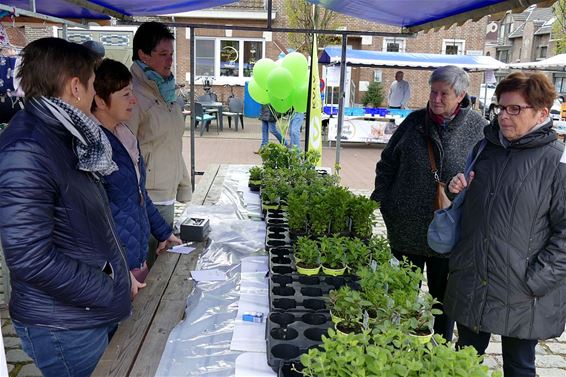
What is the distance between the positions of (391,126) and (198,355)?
11.1m

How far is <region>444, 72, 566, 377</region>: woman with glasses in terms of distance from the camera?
6.65 feet

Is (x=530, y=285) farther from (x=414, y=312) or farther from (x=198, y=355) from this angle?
(x=198, y=355)

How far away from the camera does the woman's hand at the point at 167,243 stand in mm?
2756

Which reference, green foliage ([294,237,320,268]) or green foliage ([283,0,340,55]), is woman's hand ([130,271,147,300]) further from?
green foliage ([283,0,340,55])

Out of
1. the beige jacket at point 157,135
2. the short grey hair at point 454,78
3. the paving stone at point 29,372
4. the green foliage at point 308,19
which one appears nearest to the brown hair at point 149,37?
the beige jacket at point 157,135

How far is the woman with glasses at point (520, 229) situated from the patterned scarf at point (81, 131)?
1.55 meters

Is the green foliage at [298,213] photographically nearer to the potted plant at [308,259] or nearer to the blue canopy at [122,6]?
the potted plant at [308,259]

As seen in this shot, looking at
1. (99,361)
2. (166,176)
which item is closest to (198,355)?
(99,361)

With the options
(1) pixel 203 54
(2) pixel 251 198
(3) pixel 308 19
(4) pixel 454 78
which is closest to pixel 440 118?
(4) pixel 454 78

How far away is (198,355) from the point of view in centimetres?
172

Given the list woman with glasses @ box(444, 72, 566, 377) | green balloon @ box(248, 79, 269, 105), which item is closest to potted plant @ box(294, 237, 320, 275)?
woman with glasses @ box(444, 72, 566, 377)

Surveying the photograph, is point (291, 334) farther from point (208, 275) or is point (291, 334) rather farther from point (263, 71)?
point (263, 71)

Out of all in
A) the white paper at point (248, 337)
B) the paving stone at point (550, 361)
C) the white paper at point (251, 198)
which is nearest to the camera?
the white paper at point (248, 337)

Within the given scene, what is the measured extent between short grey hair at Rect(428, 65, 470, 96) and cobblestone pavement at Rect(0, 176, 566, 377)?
1677 millimetres
